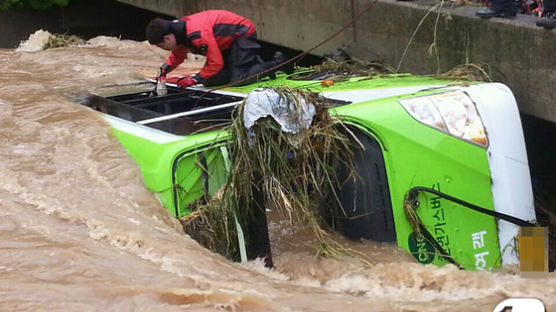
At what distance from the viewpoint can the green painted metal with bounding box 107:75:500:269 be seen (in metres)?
4.72

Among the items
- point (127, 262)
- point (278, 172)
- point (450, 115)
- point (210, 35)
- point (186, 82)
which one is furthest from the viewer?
point (210, 35)

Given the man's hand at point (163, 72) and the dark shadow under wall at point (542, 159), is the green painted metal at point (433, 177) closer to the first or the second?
the man's hand at point (163, 72)

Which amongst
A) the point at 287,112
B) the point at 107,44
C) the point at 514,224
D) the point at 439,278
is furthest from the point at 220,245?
the point at 107,44

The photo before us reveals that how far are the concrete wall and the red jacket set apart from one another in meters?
1.80

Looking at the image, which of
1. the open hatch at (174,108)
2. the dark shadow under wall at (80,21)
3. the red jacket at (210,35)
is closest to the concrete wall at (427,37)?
the red jacket at (210,35)

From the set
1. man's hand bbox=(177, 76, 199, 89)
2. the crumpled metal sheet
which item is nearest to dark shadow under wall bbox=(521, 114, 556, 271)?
man's hand bbox=(177, 76, 199, 89)

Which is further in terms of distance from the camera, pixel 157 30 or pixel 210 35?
pixel 210 35

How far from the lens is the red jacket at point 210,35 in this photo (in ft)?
22.8

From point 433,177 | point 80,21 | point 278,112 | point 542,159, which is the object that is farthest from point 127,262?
point 80,21

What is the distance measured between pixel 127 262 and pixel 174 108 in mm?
2020

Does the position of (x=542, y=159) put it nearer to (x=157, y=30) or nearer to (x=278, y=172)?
(x=157, y=30)

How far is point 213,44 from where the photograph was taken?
23.1ft

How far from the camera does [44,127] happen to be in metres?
5.95

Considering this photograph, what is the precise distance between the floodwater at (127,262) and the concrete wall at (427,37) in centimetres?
261
